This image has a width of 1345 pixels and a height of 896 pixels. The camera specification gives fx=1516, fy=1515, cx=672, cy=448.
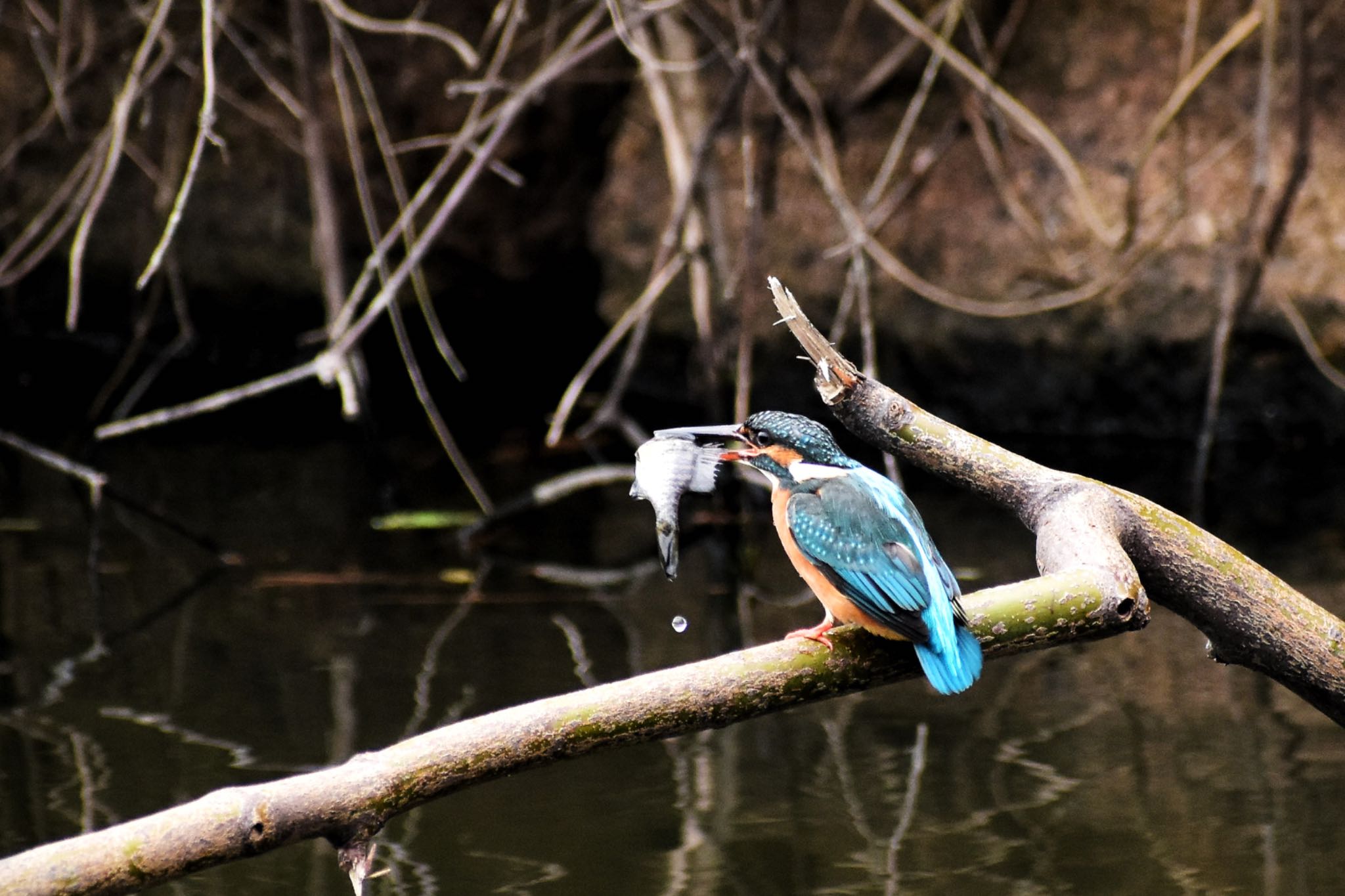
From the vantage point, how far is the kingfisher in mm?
1654

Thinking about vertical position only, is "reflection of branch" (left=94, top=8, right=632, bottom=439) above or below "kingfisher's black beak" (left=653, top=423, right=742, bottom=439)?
above

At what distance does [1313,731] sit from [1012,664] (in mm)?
707

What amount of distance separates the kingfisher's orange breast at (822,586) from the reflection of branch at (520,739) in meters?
0.03

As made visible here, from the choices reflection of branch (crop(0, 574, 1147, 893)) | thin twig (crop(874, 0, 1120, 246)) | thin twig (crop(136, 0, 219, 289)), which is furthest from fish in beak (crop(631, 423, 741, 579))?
thin twig (crop(874, 0, 1120, 246))

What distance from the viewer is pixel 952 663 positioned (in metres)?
1.64

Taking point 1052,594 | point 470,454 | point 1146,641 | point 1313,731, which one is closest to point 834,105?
point 470,454

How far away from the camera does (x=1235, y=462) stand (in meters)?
5.12

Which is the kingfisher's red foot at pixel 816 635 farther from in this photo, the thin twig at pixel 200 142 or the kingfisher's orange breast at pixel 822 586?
the thin twig at pixel 200 142

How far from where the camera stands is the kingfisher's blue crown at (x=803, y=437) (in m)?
1.95

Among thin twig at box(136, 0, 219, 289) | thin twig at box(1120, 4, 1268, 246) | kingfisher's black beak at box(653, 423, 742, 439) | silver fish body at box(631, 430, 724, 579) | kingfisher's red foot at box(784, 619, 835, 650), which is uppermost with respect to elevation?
thin twig at box(1120, 4, 1268, 246)

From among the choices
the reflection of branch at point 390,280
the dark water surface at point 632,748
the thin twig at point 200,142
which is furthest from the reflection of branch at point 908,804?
the thin twig at point 200,142

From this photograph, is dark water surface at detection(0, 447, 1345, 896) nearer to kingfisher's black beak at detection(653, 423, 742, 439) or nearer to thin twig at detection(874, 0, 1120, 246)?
kingfisher's black beak at detection(653, 423, 742, 439)

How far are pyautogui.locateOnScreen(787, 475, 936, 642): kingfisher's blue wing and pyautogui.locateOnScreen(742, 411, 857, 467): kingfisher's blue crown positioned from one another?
0.16 ft

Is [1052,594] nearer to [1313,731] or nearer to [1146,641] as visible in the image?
[1313,731]
